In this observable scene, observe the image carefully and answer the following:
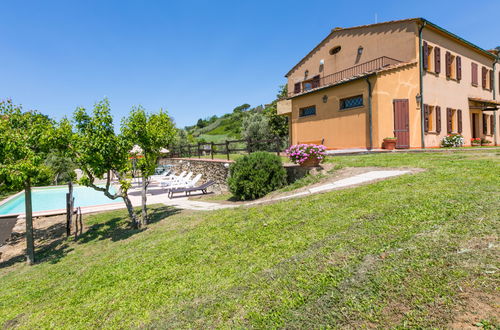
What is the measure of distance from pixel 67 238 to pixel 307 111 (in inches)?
600

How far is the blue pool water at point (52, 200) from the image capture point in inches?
541

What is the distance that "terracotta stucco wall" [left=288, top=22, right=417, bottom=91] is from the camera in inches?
567

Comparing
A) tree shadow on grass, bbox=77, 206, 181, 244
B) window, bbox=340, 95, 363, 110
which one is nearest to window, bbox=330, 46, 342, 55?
window, bbox=340, 95, 363, 110

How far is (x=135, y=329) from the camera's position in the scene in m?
2.74

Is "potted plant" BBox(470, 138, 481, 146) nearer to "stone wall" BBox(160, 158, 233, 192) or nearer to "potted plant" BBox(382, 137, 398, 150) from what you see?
"potted plant" BBox(382, 137, 398, 150)

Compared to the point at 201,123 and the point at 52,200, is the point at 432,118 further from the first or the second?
the point at 201,123

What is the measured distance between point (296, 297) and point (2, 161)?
24.3 feet

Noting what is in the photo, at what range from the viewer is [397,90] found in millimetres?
13828

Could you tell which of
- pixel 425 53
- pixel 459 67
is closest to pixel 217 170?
pixel 425 53

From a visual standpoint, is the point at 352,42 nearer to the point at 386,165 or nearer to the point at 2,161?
the point at 386,165

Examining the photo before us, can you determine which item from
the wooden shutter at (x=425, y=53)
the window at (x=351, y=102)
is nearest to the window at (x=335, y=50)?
the window at (x=351, y=102)

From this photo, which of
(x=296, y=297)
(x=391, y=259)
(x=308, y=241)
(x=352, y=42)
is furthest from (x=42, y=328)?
(x=352, y=42)

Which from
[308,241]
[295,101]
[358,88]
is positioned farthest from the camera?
[295,101]

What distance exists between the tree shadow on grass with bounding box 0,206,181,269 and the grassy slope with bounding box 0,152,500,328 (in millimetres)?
1121
